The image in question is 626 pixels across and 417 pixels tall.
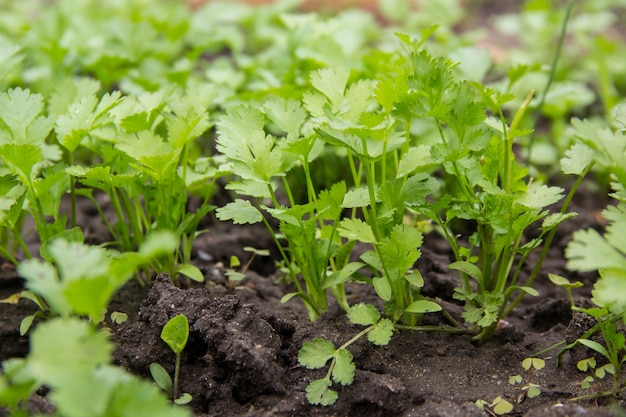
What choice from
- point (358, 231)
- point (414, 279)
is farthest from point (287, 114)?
point (414, 279)

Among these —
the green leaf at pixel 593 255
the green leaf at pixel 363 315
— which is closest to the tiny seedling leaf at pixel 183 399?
the green leaf at pixel 363 315

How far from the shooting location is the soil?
1484mm

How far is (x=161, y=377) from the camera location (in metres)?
1.53

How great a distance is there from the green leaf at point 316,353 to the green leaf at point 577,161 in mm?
636

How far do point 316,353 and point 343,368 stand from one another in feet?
0.22

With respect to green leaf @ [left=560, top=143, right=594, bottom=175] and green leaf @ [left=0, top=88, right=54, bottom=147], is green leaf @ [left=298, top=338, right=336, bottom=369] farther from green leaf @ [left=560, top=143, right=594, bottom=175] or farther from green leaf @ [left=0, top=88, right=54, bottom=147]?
green leaf @ [left=0, top=88, right=54, bottom=147]

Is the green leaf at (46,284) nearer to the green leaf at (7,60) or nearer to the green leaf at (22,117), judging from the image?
the green leaf at (22,117)

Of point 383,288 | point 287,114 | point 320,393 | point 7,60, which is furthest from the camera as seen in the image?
point 7,60

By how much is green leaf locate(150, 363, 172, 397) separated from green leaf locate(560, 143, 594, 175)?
96 centimetres

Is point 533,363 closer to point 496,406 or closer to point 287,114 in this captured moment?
point 496,406

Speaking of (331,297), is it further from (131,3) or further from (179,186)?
(131,3)

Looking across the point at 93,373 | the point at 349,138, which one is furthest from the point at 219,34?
the point at 93,373

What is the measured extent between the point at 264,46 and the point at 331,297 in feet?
6.87

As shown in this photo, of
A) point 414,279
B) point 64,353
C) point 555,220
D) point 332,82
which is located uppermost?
point 332,82
